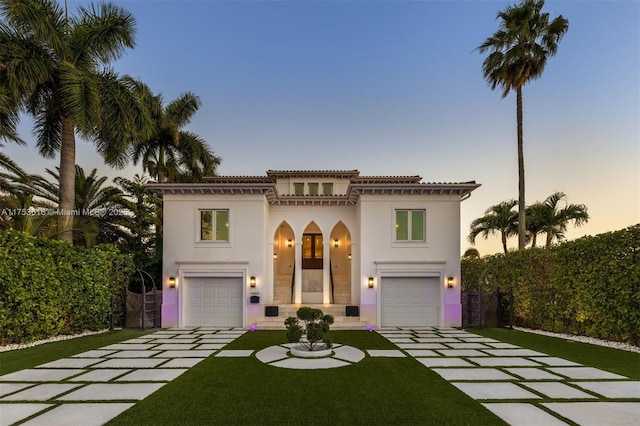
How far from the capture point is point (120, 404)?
509cm

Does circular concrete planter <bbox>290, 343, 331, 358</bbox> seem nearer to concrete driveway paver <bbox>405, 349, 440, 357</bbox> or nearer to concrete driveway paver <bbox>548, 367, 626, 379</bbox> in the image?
concrete driveway paver <bbox>405, 349, 440, 357</bbox>

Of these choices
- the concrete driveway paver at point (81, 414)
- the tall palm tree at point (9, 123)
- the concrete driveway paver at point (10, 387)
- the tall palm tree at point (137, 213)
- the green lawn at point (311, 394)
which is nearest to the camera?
the concrete driveway paver at point (81, 414)

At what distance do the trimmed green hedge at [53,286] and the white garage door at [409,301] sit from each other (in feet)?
35.5

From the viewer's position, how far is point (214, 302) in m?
13.9

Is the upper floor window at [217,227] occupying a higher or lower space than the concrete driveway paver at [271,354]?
higher

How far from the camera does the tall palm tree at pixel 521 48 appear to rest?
15594 mm

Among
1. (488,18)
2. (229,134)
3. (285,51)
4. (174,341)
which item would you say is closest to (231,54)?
(285,51)

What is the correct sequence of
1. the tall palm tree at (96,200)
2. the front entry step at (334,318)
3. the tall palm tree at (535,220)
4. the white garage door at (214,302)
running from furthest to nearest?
the tall palm tree at (535,220)
the tall palm tree at (96,200)
the white garage door at (214,302)
the front entry step at (334,318)

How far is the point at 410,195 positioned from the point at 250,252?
7.24 m

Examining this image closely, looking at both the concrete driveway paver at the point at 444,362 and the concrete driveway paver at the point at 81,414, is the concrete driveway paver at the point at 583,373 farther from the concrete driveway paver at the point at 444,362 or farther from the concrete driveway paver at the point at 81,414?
the concrete driveway paver at the point at 81,414

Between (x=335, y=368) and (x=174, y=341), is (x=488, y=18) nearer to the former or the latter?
(x=335, y=368)

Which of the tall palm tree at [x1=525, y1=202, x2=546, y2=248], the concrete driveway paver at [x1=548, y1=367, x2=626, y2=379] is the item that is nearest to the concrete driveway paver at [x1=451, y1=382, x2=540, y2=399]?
the concrete driveway paver at [x1=548, y1=367, x2=626, y2=379]

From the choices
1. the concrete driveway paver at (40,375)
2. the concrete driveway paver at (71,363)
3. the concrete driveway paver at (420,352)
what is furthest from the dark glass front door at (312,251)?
the concrete driveway paver at (40,375)

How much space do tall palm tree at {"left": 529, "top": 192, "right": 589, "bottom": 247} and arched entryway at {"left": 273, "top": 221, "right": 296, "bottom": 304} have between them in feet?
53.3
